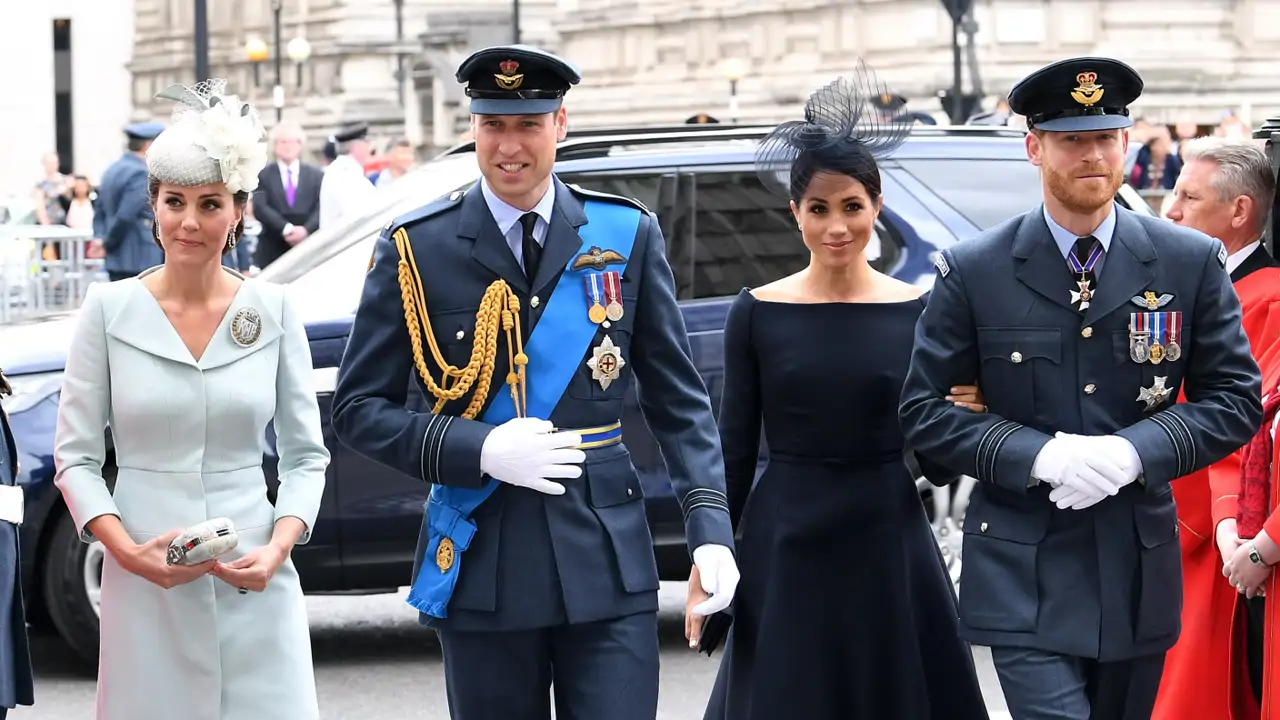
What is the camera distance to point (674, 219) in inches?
335

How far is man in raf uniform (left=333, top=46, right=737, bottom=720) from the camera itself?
15.7ft

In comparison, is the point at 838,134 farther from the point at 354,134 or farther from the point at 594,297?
the point at 354,134

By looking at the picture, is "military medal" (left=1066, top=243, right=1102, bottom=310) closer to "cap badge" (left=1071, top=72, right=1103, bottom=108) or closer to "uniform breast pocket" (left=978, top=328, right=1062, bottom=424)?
"uniform breast pocket" (left=978, top=328, right=1062, bottom=424)

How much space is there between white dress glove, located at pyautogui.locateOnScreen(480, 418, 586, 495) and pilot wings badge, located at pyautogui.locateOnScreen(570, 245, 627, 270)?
0.37 m

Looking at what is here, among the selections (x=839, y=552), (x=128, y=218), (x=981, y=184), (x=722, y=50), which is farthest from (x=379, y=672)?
(x=722, y=50)

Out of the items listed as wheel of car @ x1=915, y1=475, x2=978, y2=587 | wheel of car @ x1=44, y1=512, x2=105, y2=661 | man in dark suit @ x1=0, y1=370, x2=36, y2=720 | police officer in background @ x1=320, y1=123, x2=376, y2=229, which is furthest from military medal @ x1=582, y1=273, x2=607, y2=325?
police officer in background @ x1=320, y1=123, x2=376, y2=229

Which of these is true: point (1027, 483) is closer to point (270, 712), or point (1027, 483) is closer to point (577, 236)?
point (577, 236)

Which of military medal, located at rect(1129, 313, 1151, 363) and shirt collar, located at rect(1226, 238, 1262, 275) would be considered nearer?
military medal, located at rect(1129, 313, 1151, 363)

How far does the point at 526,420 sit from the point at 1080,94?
4.70ft

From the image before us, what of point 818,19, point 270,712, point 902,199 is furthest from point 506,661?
point 818,19

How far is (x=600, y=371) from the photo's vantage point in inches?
192

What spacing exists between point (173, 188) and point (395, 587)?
3730mm

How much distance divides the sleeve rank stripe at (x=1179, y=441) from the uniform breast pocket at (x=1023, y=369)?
0.81 feet

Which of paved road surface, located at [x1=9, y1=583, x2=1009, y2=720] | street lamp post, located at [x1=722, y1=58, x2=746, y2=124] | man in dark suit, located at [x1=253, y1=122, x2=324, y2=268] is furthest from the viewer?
street lamp post, located at [x1=722, y1=58, x2=746, y2=124]
